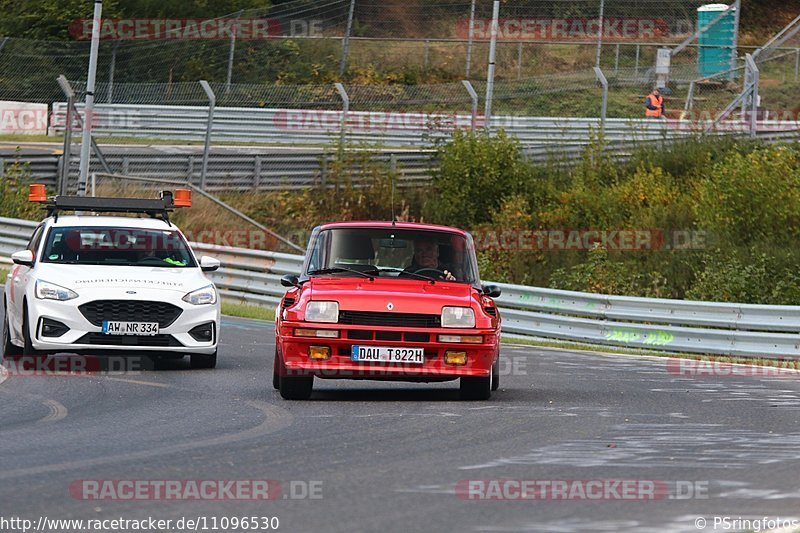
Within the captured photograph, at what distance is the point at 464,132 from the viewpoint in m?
38.6

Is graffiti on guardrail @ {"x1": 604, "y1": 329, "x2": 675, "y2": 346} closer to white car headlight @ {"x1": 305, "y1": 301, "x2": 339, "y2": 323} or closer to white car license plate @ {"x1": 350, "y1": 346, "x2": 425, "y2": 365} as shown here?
white car license plate @ {"x1": 350, "y1": 346, "x2": 425, "y2": 365}

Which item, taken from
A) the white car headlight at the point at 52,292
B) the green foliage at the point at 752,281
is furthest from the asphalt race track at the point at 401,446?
the green foliage at the point at 752,281

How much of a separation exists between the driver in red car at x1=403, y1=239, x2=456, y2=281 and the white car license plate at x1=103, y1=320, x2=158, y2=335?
308 centimetres

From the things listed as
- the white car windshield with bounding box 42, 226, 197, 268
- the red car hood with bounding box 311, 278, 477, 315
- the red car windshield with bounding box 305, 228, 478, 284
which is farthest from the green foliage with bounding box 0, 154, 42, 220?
the red car hood with bounding box 311, 278, 477, 315

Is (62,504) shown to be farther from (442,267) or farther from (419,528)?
(442,267)

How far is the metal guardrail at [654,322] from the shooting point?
2011cm

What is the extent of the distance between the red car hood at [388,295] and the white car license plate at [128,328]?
2.74 m

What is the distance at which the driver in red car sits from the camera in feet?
45.8

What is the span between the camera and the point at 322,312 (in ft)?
42.1

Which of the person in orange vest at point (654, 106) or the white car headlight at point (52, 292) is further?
the person in orange vest at point (654, 106)

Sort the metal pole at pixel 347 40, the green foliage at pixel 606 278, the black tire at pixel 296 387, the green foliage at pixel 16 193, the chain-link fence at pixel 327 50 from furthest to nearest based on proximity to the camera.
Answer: the chain-link fence at pixel 327 50
the metal pole at pixel 347 40
the green foliage at pixel 16 193
the green foliage at pixel 606 278
the black tire at pixel 296 387

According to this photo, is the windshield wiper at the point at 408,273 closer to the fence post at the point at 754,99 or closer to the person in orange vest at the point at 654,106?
the fence post at the point at 754,99

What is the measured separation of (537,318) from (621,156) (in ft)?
42.1

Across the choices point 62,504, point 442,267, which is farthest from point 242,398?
point 62,504
